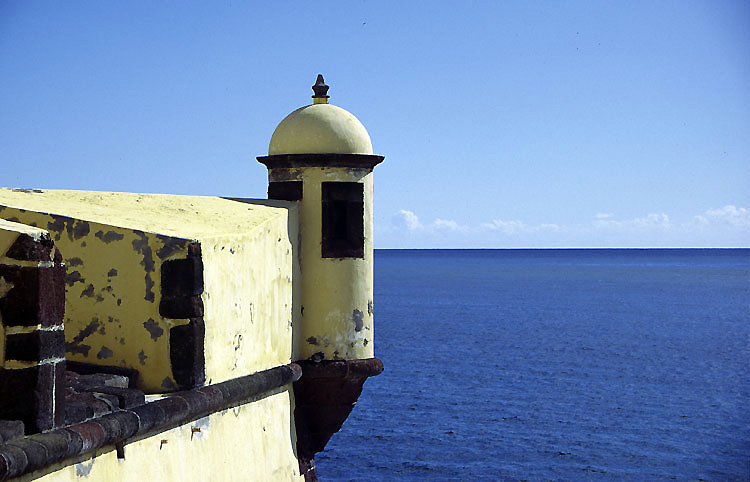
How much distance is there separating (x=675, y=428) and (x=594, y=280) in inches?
3739

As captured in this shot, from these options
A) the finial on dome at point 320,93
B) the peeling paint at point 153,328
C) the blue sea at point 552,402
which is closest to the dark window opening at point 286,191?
the finial on dome at point 320,93

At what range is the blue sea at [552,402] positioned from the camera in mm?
25781

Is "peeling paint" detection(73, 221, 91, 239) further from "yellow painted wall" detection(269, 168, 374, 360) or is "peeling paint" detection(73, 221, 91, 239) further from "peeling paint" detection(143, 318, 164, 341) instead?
"yellow painted wall" detection(269, 168, 374, 360)

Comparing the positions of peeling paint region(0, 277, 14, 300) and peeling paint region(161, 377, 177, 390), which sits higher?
peeling paint region(0, 277, 14, 300)

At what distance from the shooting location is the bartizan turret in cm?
1075

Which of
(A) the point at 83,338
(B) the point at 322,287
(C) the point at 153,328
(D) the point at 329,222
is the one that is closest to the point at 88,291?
(A) the point at 83,338

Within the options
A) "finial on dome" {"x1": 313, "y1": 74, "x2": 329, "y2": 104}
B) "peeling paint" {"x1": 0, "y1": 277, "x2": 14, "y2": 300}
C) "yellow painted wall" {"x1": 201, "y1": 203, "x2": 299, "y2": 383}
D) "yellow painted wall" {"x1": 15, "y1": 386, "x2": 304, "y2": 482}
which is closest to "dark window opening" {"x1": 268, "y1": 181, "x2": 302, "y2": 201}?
"yellow painted wall" {"x1": 201, "y1": 203, "x2": 299, "y2": 383}

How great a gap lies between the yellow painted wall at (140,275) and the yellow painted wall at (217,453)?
47 cm

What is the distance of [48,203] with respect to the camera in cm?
820

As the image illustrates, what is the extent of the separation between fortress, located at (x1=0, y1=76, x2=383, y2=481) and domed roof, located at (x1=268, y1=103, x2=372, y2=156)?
2 cm

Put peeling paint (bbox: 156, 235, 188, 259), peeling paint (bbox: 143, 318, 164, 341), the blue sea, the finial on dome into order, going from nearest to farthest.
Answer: peeling paint (bbox: 156, 235, 188, 259), peeling paint (bbox: 143, 318, 164, 341), the finial on dome, the blue sea

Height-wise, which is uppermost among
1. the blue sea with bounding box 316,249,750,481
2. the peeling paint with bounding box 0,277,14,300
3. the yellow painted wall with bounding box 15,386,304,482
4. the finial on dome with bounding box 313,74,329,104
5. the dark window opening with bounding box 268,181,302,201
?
the finial on dome with bounding box 313,74,329,104

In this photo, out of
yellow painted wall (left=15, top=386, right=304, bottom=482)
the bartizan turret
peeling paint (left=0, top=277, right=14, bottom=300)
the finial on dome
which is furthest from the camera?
the finial on dome

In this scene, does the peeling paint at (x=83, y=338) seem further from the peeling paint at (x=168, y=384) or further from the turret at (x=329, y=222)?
the turret at (x=329, y=222)
